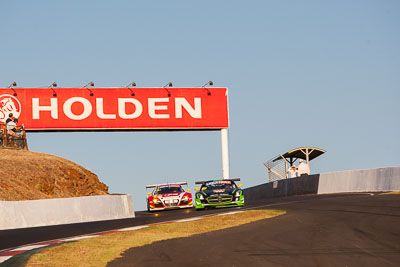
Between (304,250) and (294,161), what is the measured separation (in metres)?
32.9

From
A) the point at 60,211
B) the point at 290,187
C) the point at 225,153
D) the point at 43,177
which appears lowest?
the point at 290,187

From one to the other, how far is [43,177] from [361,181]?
70.1 feet

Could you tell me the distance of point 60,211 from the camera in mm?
23328

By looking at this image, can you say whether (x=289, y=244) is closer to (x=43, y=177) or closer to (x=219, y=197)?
(x=219, y=197)

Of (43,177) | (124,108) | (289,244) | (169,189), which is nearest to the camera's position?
(289,244)

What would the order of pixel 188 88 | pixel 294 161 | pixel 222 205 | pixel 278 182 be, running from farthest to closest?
pixel 188 88 < pixel 294 161 < pixel 278 182 < pixel 222 205

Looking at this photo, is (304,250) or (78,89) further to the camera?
(78,89)

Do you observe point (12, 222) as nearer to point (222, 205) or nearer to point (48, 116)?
point (222, 205)

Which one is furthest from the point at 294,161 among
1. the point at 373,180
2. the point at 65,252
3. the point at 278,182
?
the point at 65,252

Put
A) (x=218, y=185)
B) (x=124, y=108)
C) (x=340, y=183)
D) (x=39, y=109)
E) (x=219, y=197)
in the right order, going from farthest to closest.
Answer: (x=124, y=108) → (x=39, y=109) → (x=340, y=183) → (x=218, y=185) → (x=219, y=197)

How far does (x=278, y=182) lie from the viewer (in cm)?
3900

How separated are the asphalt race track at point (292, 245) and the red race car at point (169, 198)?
13.5m

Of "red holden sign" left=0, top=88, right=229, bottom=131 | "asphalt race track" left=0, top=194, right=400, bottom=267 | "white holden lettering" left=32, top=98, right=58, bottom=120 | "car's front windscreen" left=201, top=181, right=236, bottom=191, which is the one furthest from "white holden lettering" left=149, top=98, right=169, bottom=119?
"asphalt race track" left=0, top=194, right=400, bottom=267

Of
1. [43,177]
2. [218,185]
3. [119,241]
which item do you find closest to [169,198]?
[218,185]
